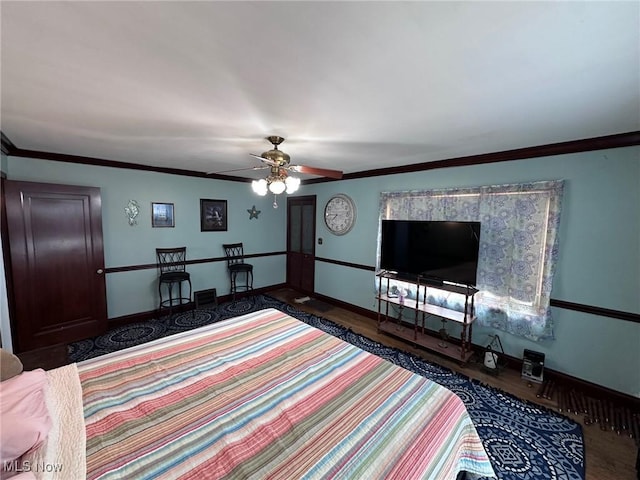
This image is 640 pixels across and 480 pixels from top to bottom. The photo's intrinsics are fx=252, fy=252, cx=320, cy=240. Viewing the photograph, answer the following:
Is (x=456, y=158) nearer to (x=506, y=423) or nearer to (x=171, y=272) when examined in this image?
(x=506, y=423)

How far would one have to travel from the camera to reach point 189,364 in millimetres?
1754

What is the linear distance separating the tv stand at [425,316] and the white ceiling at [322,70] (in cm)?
175

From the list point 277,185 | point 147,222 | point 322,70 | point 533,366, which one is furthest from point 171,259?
point 533,366

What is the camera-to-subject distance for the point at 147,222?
13.0 feet

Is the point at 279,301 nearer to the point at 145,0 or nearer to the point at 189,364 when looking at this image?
the point at 189,364

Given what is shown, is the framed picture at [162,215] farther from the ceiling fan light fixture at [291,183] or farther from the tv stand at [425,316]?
the tv stand at [425,316]

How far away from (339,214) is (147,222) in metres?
3.15

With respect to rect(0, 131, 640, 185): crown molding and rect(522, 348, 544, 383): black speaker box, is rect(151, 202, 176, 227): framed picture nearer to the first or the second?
rect(0, 131, 640, 185): crown molding

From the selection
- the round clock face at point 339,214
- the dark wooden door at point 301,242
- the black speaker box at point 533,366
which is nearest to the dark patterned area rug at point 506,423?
the black speaker box at point 533,366

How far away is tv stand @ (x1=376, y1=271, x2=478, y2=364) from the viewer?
2945 millimetres

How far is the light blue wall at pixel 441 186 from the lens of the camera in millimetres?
2303

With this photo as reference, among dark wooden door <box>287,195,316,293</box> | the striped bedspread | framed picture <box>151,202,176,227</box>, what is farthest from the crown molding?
the striped bedspread

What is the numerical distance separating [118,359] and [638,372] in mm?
4312

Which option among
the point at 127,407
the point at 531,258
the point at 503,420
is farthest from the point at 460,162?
the point at 127,407
